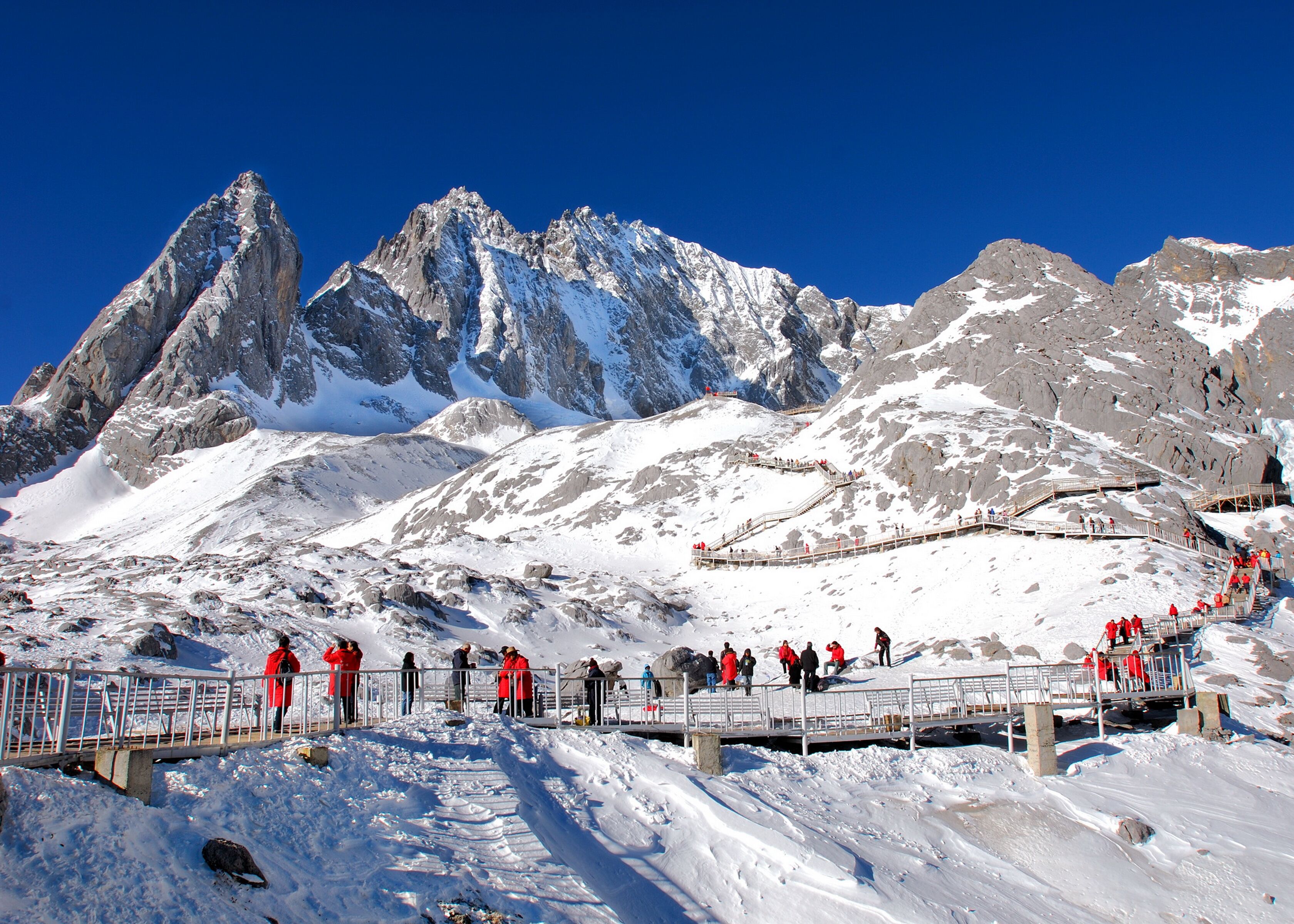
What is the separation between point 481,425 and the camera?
145125 mm

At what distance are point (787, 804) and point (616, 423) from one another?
277 ft

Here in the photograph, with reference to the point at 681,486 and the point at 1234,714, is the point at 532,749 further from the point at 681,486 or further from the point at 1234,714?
the point at 681,486

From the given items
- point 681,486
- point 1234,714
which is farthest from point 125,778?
point 681,486

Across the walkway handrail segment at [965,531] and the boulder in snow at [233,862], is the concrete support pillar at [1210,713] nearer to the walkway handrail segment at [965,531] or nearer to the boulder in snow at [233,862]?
the walkway handrail segment at [965,531]

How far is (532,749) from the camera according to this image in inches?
555

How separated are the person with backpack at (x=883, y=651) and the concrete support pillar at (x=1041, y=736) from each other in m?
11.4

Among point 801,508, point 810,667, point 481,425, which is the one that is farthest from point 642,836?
point 481,425

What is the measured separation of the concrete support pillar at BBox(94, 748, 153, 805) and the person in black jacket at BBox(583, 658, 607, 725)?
362 inches

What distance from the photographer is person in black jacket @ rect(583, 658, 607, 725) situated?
57.1 feet

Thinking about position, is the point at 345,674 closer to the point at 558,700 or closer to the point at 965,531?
the point at 558,700

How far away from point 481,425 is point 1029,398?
94789 millimetres

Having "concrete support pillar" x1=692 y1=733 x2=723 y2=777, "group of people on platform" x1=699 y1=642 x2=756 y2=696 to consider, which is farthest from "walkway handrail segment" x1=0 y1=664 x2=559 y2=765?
"group of people on platform" x1=699 y1=642 x2=756 y2=696

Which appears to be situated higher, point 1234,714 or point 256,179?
point 256,179

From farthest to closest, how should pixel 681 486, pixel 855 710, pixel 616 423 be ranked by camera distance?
pixel 616 423 < pixel 681 486 < pixel 855 710
